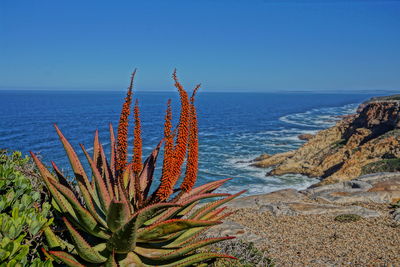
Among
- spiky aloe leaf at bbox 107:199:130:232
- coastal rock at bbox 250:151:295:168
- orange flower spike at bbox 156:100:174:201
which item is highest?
orange flower spike at bbox 156:100:174:201

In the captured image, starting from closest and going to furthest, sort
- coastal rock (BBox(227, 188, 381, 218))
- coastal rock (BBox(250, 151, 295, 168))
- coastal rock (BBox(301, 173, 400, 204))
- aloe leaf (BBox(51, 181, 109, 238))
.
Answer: aloe leaf (BBox(51, 181, 109, 238)) < coastal rock (BBox(227, 188, 381, 218)) < coastal rock (BBox(301, 173, 400, 204)) < coastal rock (BBox(250, 151, 295, 168))

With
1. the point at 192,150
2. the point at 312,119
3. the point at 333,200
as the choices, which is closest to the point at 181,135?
the point at 192,150

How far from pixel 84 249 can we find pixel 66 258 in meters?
0.19

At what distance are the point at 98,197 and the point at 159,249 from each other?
33.6 inches

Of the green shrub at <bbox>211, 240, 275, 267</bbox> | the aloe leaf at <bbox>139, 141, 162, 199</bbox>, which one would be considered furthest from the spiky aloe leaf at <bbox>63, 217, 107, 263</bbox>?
the green shrub at <bbox>211, 240, 275, 267</bbox>

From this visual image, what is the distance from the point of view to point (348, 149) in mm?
30688

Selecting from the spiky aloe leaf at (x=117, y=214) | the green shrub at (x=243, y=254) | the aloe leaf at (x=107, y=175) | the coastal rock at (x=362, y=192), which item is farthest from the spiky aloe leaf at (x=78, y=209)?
the coastal rock at (x=362, y=192)

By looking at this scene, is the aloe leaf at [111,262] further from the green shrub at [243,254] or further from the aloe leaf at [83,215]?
the green shrub at [243,254]

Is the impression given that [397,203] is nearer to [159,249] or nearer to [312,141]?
[159,249]

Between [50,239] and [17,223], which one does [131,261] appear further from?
[17,223]

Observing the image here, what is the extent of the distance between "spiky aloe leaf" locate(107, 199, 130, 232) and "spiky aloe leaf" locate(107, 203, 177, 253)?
0.07 meters

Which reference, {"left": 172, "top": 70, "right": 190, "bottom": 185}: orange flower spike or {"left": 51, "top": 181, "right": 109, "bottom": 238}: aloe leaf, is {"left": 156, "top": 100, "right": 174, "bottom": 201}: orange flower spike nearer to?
{"left": 172, "top": 70, "right": 190, "bottom": 185}: orange flower spike

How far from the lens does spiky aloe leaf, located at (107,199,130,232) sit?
2775mm

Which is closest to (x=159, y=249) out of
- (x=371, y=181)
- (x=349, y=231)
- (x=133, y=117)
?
(x=133, y=117)
